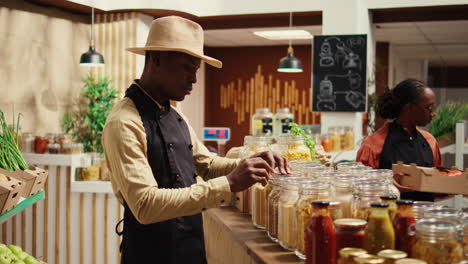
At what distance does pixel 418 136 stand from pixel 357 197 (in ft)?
6.57

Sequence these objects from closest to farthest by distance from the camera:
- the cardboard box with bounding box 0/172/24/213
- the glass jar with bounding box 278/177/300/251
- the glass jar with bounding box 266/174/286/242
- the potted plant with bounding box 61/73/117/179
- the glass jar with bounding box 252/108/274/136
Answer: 1. the glass jar with bounding box 278/177/300/251
2. the glass jar with bounding box 266/174/286/242
3. the cardboard box with bounding box 0/172/24/213
4. the glass jar with bounding box 252/108/274/136
5. the potted plant with bounding box 61/73/117/179

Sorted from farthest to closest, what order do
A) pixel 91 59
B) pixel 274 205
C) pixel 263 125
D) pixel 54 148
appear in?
pixel 91 59 < pixel 263 125 < pixel 54 148 < pixel 274 205

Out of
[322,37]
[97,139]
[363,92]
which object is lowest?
[97,139]

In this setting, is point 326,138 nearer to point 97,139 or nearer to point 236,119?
point 97,139

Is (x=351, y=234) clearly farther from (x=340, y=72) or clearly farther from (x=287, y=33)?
(x=287, y=33)

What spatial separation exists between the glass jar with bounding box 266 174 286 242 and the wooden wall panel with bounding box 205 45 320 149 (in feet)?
30.1

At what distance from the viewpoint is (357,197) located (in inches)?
63.3

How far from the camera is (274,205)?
193 cm

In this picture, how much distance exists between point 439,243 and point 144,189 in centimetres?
92

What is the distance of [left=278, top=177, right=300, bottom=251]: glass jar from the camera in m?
1.77

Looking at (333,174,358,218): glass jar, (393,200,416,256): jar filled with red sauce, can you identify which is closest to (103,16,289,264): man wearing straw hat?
(333,174,358,218): glass jar

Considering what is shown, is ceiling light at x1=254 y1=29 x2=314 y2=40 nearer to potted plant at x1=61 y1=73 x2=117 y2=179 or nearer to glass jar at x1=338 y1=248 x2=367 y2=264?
potted plant at x1=61 y1=73 x2=117 y2=179

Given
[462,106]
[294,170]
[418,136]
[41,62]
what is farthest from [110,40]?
[294,170]

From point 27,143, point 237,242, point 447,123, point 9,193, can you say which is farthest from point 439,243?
point 27,143
